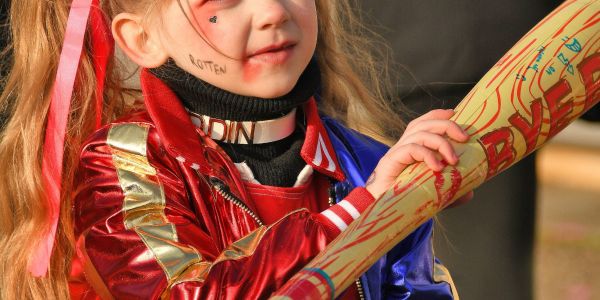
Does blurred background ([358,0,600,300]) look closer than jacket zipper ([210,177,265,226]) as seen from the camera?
No

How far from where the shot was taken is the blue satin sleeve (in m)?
1.99

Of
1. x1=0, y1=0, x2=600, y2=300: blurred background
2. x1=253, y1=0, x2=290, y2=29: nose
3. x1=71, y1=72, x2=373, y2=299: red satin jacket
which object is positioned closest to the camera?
x1=71, y1=72, x2=373, y2=299: red satin jacket

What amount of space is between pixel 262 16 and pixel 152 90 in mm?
247

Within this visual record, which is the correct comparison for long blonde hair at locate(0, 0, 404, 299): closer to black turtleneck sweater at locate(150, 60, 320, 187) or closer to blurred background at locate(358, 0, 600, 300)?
black turtleneck sweater at locate(150, 60, 320, 187)

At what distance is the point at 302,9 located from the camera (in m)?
1.90

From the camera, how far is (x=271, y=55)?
73.2 inches

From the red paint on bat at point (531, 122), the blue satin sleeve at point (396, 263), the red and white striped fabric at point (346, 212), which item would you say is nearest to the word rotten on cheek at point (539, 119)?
the red paint on bat at point (531, 122)

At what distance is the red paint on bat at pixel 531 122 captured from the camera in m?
1.75

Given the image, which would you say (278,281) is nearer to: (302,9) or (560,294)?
(302,9)

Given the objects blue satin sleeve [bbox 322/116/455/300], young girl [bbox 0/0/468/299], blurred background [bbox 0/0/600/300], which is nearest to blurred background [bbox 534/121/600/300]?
blurred background [bbox 0/0/600/300]

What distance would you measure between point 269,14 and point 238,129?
8.1 inches

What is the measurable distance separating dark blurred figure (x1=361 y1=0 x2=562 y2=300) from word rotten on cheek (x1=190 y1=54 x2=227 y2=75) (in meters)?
0.88

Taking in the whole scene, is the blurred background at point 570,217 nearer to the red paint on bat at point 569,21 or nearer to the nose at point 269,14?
the red paint on bat at point 569,21

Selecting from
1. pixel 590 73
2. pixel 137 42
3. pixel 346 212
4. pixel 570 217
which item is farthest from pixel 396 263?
pixel 570 217
